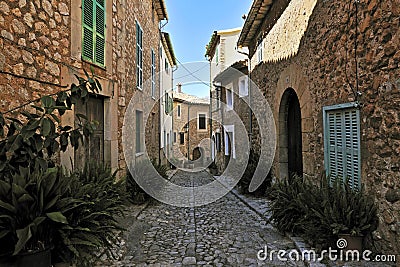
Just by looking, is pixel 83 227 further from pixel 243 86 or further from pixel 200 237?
pixel 243 86

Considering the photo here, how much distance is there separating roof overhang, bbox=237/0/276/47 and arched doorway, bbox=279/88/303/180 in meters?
2.63

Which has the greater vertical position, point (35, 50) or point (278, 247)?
point (35, 50)

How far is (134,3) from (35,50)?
5.57 metres

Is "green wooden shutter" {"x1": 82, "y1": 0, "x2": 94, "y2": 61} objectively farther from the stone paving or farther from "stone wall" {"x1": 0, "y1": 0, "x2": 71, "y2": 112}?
the stone paving

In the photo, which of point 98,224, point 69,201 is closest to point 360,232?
point 98,224

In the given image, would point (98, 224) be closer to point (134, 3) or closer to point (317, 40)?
point (317, 40)

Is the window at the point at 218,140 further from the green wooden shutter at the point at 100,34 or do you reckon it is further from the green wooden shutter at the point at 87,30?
the green wooden shutter at the point at 87,30

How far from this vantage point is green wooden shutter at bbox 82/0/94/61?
5.53m

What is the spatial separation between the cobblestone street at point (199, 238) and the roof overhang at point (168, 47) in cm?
1132

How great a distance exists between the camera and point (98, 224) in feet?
11.4

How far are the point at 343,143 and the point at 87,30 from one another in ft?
14.6

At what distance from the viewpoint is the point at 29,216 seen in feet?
9.50

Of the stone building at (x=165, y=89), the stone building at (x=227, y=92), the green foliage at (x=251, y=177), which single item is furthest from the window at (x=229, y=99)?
the green foliage at (x=251, y=177)

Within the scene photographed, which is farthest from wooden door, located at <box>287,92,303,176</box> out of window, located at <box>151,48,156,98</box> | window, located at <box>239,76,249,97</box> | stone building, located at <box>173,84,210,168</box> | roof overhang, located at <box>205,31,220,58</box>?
stone building, located at <box>173,84,210,168</box>
